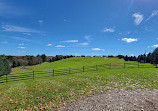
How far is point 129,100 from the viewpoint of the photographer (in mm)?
6043

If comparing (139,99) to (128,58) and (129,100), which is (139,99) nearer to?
(129,100)

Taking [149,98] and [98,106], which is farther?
[149,98]

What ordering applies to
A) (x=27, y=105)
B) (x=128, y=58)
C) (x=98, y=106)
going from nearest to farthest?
(x=98, y=106)
(x=27, y=105)
(x=128, y=58)

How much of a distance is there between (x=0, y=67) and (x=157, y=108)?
3848 cm

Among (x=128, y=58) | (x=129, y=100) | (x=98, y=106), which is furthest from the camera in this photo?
(x=128, y=58)

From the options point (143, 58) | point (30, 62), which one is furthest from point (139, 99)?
point (30, 62)

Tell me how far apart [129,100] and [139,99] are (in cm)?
A: 78

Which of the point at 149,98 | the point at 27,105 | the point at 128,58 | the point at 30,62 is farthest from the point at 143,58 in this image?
the point at 30,62

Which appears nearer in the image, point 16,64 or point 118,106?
point 118,106

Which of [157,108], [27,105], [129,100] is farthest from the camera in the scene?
[27,105]

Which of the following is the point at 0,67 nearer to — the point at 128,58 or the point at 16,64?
the point at 16,64

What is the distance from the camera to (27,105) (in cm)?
661

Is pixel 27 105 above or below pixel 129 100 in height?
below

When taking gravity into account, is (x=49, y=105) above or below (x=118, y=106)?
below
